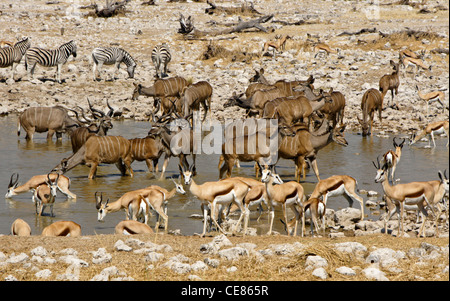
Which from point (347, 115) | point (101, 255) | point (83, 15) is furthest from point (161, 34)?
point (101, 255)

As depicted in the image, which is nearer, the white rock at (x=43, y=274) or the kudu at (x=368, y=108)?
the white rock at (x=43, y=274)

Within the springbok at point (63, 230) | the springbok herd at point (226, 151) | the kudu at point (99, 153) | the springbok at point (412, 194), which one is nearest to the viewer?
the springbok at point (63, 230)

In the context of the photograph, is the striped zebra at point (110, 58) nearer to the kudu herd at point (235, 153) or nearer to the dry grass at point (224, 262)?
the kudu herd at point (235, 153)

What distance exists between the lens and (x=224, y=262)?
7.38m

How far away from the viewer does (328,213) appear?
1080 centimetres

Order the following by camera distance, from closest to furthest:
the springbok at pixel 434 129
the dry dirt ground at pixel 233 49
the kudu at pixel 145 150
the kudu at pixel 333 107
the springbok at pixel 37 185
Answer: the springbok at pixel 37 185 → the kudu at pixel 145 150 → the springbok at pixel 434 129 → the kudu at pixel 333 107 → the dry dirt ground at pixel 233 49

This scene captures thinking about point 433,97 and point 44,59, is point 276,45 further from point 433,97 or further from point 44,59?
A: point 44,59

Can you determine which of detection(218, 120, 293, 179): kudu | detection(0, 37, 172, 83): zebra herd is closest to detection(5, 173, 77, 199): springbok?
detection(218, 120, 293, 179): kudu

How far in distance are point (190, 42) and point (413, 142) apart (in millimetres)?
13114

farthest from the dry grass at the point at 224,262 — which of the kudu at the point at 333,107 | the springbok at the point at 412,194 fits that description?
the kudu at the point at 333,107

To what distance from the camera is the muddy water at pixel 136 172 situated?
10.9 meters

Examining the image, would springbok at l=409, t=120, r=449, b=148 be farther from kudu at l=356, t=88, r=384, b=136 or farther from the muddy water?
kudu at l=356, t=88, r=384, b=136

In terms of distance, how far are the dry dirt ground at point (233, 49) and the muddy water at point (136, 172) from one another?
89.2 inches

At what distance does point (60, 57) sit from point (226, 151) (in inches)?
462
